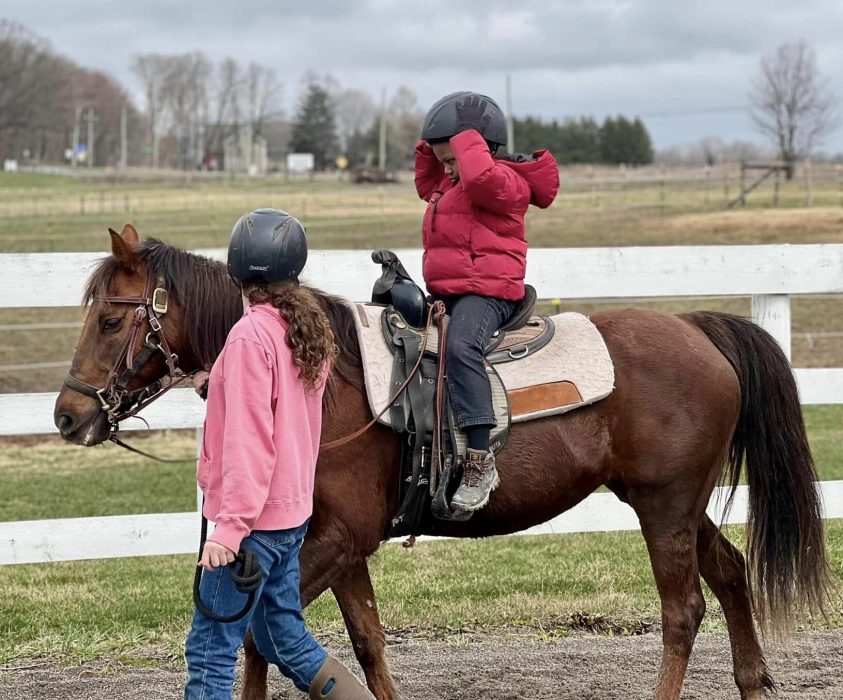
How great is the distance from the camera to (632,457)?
4.29 metres

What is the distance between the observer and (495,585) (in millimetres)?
5957

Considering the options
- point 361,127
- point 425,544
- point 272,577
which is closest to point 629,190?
point 425,544

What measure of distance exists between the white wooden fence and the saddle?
64.5 inches

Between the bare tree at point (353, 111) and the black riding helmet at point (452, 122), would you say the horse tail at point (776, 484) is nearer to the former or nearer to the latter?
the black riding helmet at point (452, 122)

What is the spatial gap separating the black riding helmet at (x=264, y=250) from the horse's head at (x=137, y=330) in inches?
22.4

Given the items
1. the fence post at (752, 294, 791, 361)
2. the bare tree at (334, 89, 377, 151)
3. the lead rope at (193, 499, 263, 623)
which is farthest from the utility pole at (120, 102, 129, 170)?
the lead rope at (193, 499, 263, 623)

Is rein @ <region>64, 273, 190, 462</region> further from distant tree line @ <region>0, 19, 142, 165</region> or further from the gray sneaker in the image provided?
distant tree line @ <region>0, 19, 142, 165</region>

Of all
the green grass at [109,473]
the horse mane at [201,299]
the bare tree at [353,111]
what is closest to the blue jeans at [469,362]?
the horse mane at [201,299]

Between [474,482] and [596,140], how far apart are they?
282 ft

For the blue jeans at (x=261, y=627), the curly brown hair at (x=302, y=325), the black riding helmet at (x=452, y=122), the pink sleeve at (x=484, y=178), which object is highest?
the black riding helmet at (x=452, y=122)

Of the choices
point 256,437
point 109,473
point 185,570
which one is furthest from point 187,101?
point 256,437

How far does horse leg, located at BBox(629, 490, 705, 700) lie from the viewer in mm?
4293

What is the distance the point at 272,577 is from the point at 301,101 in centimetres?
10211

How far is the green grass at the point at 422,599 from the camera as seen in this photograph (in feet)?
17.5
